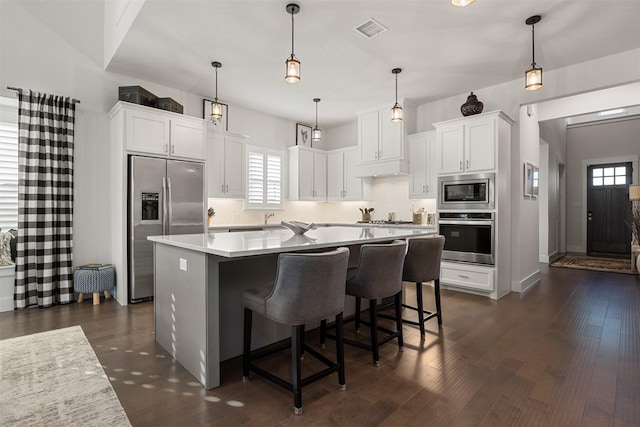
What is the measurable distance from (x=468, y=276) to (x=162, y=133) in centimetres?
450

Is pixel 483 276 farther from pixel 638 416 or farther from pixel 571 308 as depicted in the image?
pixel 638 416

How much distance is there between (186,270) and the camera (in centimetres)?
235

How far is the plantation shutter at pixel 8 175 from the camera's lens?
393 cm

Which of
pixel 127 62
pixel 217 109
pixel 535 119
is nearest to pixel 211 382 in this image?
pixel 217 109

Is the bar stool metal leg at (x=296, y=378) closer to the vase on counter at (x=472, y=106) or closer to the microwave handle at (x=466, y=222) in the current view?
the microwave handle at (x=466, y=222)

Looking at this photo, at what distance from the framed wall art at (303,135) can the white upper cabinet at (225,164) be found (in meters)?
1.42

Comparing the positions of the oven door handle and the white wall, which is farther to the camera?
the white wall

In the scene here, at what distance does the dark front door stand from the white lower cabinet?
5.91m

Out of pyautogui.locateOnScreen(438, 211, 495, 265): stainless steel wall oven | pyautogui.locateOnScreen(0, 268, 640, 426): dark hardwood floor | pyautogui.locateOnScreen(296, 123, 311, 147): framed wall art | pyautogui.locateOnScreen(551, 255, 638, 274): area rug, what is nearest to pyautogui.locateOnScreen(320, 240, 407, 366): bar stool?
pyautogui.locateOnScreen(0, 268, 640, 426): dark hardwood floor

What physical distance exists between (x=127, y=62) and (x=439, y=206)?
4538mm

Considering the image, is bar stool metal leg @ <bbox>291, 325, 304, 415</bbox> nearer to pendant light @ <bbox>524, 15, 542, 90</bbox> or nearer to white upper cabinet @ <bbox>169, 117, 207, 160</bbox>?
pendant light @ <bbox>524, 15, 542, 90</bbox>

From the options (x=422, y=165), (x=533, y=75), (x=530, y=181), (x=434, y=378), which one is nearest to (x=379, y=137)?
(x=422, y=165)

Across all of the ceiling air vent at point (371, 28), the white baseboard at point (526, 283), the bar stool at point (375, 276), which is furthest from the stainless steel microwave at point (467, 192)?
the bar stool at point (375, 276)

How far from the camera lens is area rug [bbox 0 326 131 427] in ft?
6.01
